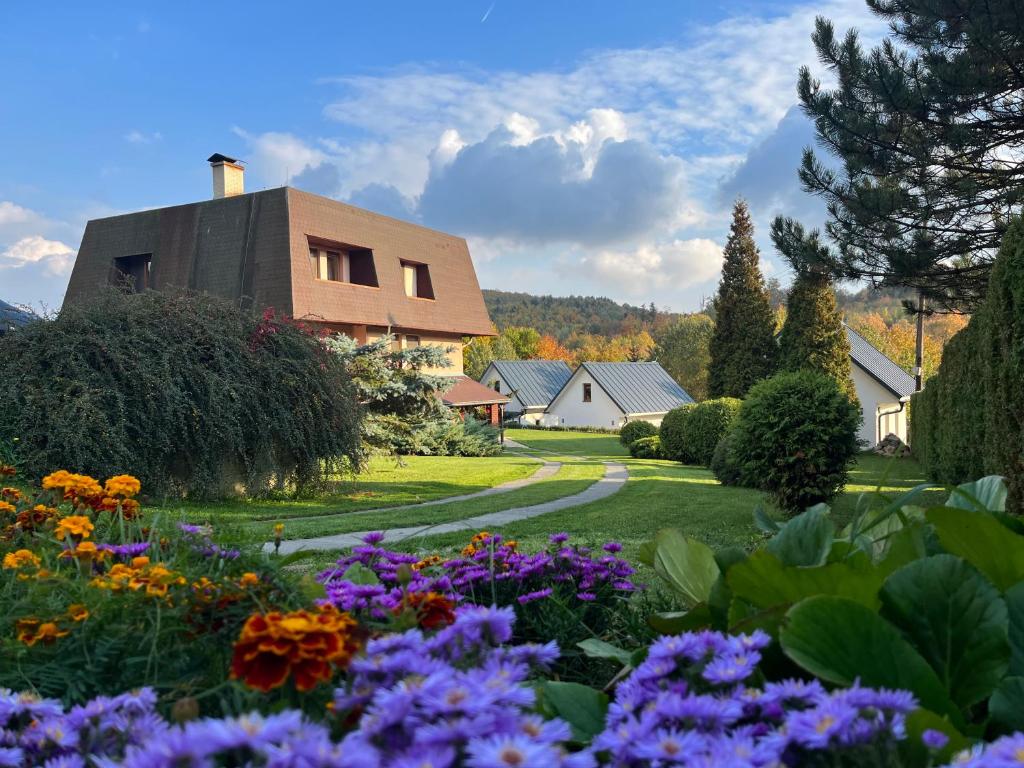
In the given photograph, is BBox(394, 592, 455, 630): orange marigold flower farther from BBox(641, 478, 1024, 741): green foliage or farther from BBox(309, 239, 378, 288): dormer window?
BBox(309, 239, 378, 288): dormer window

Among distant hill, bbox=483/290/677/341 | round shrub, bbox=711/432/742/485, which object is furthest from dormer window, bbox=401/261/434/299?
distant hill, bbox=483/290/677/341

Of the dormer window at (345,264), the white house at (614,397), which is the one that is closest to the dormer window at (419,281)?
the dormer window at (345,264)

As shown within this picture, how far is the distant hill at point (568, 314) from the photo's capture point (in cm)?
8245

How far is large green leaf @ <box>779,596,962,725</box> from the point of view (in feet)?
4.08

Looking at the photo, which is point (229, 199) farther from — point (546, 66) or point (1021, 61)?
point (1021, 61)

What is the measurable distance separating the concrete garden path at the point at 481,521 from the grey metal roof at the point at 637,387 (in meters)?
22.3

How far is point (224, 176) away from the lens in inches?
910

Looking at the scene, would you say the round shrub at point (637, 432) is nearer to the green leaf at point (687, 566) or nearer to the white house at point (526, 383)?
the white house at point (526, 383)

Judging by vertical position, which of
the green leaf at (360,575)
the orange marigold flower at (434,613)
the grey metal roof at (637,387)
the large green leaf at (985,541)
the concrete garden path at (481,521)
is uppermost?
the grey metal roof at (637,387)

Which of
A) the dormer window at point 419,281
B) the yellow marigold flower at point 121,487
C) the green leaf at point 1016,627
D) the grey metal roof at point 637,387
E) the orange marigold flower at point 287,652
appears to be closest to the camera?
the orange marigold flower at point 287,652

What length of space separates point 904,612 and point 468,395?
26735 millimetres

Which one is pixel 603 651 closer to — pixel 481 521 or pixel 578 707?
pixel 578 707

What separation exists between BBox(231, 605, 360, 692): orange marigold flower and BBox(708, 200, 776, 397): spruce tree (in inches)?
1178

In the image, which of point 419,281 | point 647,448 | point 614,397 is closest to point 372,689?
point 647,448
